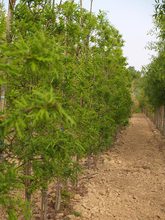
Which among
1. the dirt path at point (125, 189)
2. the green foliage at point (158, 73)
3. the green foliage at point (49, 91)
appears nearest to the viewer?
the green foliage at point (49, 91)

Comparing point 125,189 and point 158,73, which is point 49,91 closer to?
point 125,189

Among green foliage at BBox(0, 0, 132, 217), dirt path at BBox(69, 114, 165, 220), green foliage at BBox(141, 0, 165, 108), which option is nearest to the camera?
green foliage at BBox(0, 0, 132, 217)

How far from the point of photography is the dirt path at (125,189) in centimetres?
1095

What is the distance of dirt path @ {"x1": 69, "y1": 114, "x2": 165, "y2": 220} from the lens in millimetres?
10953

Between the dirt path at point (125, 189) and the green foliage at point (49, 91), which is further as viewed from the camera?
the dirt path at point (125, 189)

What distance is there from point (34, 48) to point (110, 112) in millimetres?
13681

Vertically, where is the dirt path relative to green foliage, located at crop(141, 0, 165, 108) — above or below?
below

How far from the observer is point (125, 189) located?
13727 mm

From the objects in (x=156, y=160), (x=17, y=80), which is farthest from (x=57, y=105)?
(x=156, y=160)

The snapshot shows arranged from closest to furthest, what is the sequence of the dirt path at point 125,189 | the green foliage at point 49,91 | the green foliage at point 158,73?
the green foliage at point 49,91
the dirt path at point 125,189
the green foliage at point 158,73

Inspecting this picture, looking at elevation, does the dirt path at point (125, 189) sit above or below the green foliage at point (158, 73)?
below

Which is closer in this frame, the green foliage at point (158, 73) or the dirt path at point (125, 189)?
the dirt path at point (125, 189)

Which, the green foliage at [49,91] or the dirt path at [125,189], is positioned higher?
the green foliage at [49,91]

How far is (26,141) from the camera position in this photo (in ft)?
20.1
